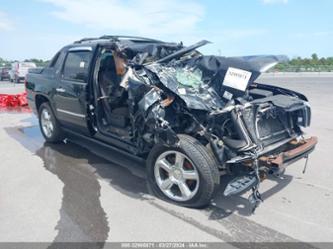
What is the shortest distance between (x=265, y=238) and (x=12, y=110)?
403 inches

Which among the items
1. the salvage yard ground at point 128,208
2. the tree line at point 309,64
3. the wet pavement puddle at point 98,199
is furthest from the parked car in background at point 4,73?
the salvage yard ground at point 128,208

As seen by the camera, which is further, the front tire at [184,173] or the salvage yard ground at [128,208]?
the front tire at [184,173]

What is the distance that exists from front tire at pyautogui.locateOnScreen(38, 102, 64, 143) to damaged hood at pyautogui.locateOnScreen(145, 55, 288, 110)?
285cm

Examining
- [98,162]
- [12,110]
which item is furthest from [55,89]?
[12,110]

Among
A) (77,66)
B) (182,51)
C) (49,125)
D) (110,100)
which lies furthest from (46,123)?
(182,51)

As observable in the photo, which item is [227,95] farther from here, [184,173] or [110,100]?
[110,100]

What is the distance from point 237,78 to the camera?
3990 millimetres

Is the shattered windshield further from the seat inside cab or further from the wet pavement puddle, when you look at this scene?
the wet pavement puddle

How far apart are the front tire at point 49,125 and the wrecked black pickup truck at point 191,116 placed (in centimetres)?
123

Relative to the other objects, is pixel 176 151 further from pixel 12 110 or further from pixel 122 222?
pixel 12 110

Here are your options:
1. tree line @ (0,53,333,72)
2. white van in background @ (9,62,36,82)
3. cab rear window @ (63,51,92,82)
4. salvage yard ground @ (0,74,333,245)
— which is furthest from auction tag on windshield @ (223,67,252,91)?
tree line @ (0,53,333,72)

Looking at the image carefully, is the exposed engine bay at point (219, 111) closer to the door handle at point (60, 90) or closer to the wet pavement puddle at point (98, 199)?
the wet pavement puddle at point (98, 199)

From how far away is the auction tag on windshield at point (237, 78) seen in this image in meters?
3.91

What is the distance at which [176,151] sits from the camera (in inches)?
149
